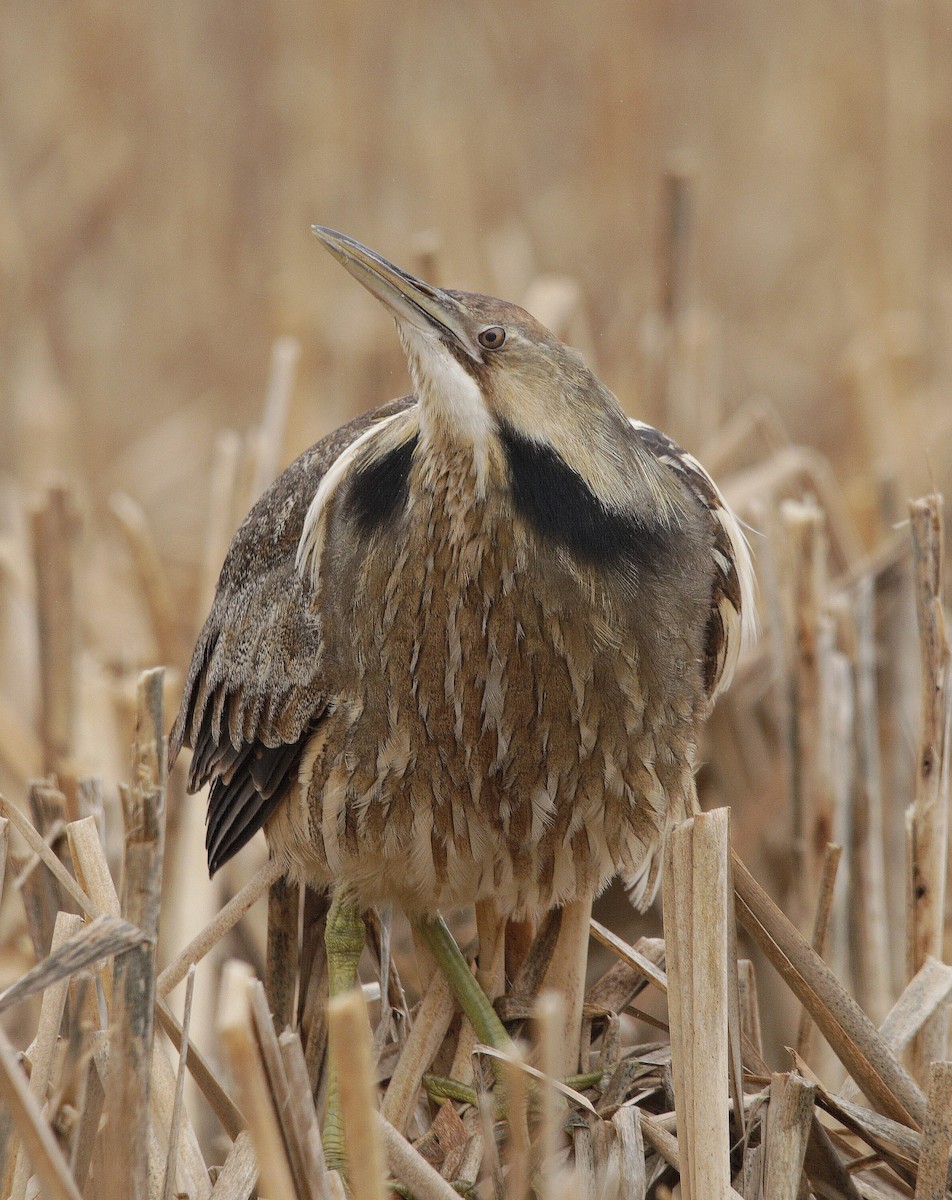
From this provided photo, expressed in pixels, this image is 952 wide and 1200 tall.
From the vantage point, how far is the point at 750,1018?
2221 mm

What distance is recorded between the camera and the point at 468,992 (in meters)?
2.38

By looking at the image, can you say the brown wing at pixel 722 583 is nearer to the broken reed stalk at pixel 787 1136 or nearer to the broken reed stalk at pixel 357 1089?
the broken reed stalk at pixel 787 1136

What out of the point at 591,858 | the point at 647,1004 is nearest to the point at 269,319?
the point at 647,1004

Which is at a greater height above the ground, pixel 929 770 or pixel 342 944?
pixel 929 770

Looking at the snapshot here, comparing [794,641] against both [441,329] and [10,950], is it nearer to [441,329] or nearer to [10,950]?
[441,329]

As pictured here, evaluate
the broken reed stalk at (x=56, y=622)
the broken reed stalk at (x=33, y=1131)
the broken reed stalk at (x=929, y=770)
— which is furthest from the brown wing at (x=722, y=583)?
the broken reed stalk at (x=33, y=1131)

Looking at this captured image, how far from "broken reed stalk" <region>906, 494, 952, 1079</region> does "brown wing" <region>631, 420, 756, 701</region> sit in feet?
0.85

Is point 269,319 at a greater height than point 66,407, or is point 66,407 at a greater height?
point 269,319

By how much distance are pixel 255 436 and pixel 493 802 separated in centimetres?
143

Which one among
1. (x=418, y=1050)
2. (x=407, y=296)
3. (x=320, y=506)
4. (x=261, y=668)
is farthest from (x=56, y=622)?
(x=407, y=296)

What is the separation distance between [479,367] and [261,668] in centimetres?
66

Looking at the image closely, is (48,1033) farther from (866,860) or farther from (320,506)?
(866,860)

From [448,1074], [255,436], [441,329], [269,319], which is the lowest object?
[448,1074]

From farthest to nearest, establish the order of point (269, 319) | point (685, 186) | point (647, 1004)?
point (269, 319)
point (685, 186)
point (647, 1004)
